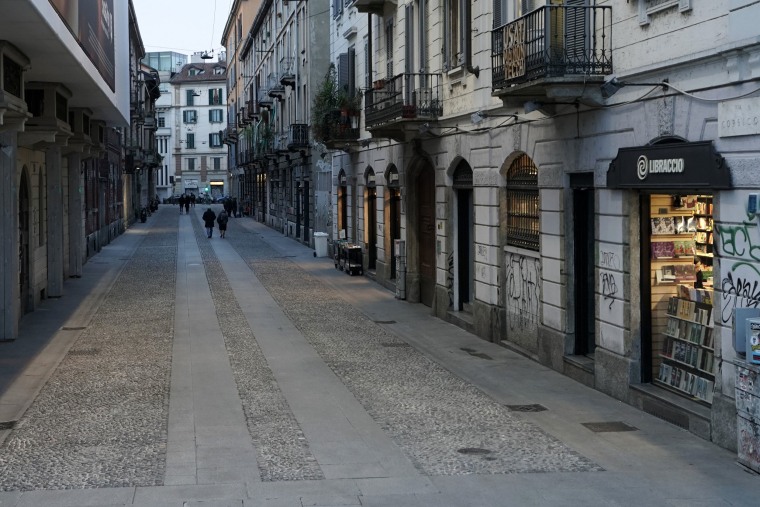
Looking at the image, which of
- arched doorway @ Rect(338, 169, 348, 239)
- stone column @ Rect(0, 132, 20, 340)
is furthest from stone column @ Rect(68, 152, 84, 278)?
stone column @ Rect(0, 132, 20, 340)

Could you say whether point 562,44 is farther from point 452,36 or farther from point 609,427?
point 452,36

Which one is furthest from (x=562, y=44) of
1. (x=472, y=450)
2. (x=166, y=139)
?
(x=166, y=139)

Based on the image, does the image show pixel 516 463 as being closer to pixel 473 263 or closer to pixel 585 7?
pixel 585 7

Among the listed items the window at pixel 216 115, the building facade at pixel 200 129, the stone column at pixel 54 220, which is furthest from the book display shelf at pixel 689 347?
the window at pixel 216 115

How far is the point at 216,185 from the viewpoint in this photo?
11969 centimetres

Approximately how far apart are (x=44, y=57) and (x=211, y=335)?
565 centimetres

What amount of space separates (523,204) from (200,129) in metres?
104

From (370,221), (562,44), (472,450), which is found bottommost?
(472,450)

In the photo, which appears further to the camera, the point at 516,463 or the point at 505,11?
the point at 505,11

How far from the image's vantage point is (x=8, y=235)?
17.7 metres

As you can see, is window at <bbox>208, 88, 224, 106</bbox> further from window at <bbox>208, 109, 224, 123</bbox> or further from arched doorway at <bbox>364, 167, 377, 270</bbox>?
arched doorway at <bbox>364, 167, 377, 270</bbox>

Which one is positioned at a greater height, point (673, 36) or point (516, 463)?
point (673, 36)

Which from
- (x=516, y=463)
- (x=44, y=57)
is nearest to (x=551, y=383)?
(x=516, y=463)

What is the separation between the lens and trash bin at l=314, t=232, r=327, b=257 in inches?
1448
